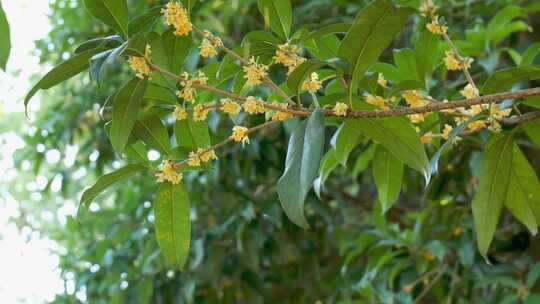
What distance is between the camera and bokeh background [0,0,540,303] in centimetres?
200

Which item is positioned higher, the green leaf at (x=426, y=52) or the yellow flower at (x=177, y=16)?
the yellow flower at (x=177, y=16)

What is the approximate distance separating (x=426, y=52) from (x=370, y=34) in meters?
0.35

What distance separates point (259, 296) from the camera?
2.29 m

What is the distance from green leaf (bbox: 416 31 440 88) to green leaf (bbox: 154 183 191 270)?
432 millimetres

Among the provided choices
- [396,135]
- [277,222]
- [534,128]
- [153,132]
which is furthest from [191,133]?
[277,222]

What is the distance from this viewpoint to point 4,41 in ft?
2.36

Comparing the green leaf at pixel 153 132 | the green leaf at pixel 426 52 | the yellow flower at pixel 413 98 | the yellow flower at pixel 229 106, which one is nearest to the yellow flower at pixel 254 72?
the yellow flower at pixel 229 106

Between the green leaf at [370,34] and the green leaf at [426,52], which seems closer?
the green leaf at [370,34]

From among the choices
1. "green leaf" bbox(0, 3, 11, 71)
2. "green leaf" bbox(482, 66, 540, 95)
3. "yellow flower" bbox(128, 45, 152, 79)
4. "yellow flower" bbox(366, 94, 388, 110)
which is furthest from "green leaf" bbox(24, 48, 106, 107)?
"green leaf" bbox(482, 66, 540, 95)

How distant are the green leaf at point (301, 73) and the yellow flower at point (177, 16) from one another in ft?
0.43

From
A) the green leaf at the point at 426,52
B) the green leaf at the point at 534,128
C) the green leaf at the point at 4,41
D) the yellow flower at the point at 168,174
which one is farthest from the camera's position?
the green leaf at the point at 426,52

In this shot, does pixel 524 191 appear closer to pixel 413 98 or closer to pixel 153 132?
pixel 413 98

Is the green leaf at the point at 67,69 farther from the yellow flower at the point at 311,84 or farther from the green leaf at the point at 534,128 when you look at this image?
the green leaf at the point at 534,128

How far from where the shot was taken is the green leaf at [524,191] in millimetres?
1146
